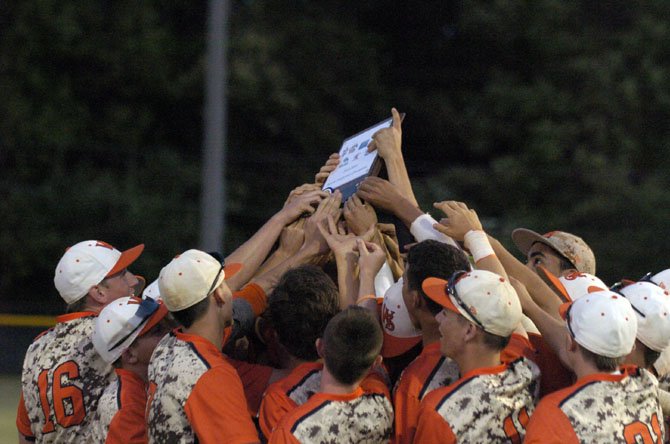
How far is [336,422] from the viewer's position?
4.39m

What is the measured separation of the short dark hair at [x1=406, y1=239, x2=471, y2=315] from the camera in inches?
184

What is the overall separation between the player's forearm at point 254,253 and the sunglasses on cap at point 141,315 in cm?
46

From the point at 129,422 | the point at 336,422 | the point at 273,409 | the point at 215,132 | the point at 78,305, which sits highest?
the point at 336,422

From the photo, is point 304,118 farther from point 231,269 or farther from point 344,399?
point 344,399

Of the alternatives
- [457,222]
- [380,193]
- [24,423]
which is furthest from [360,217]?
[24,423]

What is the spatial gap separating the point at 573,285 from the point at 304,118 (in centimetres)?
1720

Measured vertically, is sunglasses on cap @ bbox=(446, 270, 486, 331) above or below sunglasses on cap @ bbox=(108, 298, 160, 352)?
above

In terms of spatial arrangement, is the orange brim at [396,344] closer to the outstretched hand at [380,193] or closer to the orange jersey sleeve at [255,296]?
the orange jersey sleeve at [255,296]

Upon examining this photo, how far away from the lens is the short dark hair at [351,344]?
14.4 feet

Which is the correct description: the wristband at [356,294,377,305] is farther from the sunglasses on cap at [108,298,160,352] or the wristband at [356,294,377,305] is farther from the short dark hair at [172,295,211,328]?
the sunglasses on cap at [108,298,160,352]

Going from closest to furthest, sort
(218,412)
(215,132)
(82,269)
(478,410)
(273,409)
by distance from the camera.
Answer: (478,410)
(218,412)
(273,409)
(82,269)
(215,132)

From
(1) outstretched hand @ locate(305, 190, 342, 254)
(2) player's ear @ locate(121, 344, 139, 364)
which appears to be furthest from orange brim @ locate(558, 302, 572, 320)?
(2) player's ear @ locate(121, 344, 139, 364)

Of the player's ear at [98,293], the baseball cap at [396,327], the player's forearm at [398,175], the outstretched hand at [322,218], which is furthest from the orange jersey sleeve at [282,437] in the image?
the player's ear at [98,293]

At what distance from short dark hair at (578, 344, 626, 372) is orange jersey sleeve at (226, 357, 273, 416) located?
1494 mm
